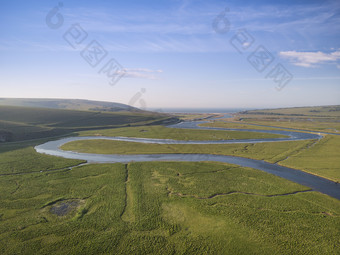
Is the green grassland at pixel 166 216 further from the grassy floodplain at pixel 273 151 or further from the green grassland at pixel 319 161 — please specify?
the grassy floodplain at pixel 273 151

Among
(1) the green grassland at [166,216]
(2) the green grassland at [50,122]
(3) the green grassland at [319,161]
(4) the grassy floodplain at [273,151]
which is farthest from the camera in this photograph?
(2) the green grassland at [50,122]

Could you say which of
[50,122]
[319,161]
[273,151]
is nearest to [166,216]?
[319,161]

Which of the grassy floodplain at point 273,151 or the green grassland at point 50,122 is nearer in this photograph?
the grassy floodplain at point 273,151

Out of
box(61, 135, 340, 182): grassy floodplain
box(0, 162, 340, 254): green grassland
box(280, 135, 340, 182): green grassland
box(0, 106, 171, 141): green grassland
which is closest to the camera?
box(0, 162, 340, 254): green grassland

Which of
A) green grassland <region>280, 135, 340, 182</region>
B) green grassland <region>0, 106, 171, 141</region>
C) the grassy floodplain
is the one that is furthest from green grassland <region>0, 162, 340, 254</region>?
green grassland <region>0, 106, 171, 141</region>

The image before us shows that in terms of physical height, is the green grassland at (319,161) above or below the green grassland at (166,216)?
above

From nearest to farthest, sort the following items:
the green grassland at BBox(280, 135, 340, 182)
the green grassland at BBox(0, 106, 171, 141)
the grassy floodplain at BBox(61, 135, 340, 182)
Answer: the green grassland at BBox(280, 135, 340, 182) → the grassy floodplain at BBox(61, 135, 340, 182) → the green grassland at BBox(0, 106, 171, 141)

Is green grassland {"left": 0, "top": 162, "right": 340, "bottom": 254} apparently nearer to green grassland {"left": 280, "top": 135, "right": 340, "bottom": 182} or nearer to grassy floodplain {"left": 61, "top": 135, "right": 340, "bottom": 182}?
green grassland {"left": 280, "top": 135, "right": 340, "bottom": 182}

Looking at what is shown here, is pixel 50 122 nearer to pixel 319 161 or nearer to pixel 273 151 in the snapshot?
pixel 273 151

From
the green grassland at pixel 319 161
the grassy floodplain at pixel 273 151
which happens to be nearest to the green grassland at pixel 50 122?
the grassy floodplain at pixel 273 151
